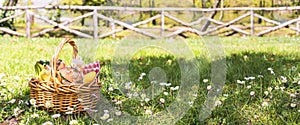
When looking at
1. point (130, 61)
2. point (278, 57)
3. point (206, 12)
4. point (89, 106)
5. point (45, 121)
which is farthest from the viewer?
point (206, 12)

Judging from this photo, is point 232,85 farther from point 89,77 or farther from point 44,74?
point 44,74

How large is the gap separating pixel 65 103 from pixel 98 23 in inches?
274

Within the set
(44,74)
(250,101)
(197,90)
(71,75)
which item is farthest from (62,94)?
(250,101)

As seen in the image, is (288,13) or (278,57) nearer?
(278,57)

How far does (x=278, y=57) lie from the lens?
479cm

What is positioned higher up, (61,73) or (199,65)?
(61,73)

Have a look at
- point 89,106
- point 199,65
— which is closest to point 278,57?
point 199,65

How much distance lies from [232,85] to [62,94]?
1.57 metres

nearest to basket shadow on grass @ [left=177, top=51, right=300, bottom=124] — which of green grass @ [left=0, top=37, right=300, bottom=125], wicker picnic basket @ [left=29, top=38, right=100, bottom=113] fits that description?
green grass @ [left=0, top=37, right=300, bottom=125]

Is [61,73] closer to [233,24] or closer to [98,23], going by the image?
[98,23]

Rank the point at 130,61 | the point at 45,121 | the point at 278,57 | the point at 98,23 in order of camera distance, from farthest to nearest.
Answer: the point at 98,23 → the point at 278,57 → the point at 130,61 → the point at 45,121

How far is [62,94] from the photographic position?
2.42m

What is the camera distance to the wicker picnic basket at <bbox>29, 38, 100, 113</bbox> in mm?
2395

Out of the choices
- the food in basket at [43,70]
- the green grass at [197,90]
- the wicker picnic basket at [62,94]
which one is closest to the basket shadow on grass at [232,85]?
the green grass at [197,90]
